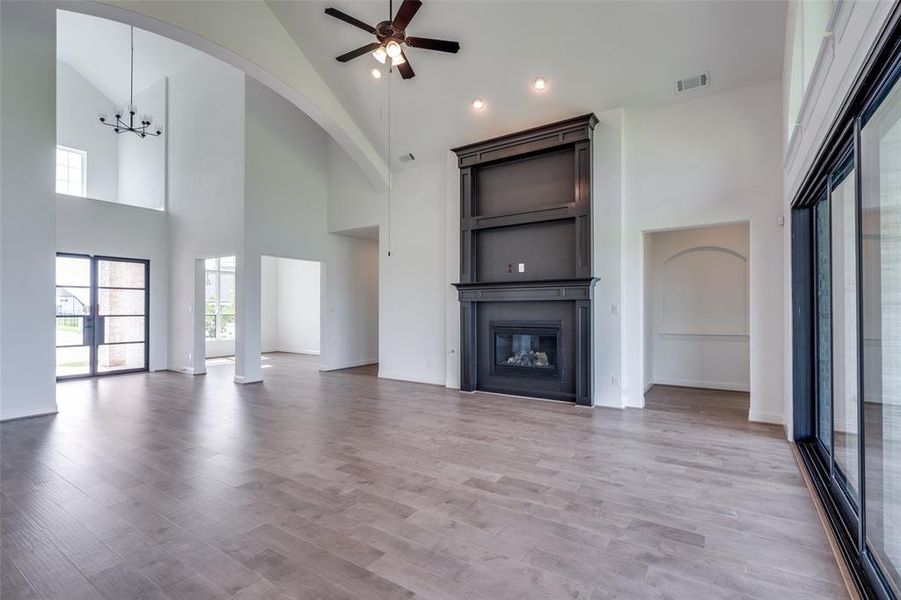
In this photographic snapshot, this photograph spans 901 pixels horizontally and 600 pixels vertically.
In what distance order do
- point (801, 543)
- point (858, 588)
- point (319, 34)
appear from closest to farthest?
point (858, 588) < point (801, 543) < point (319, 34)

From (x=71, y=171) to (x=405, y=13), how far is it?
9.13 meters

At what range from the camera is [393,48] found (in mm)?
3947

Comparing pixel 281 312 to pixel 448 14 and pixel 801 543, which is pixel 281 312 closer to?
pixel 448 14

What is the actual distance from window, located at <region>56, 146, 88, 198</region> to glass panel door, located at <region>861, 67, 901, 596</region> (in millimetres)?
11822

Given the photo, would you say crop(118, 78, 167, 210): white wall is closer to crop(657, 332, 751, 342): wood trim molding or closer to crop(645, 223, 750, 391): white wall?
crop(645, 223, 750, 391): white wall

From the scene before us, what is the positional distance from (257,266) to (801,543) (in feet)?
24.4

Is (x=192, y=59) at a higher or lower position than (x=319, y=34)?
higher

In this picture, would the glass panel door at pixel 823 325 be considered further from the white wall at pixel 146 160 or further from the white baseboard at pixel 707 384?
the white wall at pixel 146 160

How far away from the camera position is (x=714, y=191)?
4.82 m

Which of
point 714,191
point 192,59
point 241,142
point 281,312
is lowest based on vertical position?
point 281,312

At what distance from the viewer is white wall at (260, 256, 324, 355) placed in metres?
11.5

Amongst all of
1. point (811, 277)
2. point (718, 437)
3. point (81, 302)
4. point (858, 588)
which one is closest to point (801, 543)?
point (858, 588)

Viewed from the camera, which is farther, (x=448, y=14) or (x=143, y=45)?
(x=143, y=45)

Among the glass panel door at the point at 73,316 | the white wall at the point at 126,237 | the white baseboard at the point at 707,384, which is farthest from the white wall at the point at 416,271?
the glass panel door at the point at 73,316
